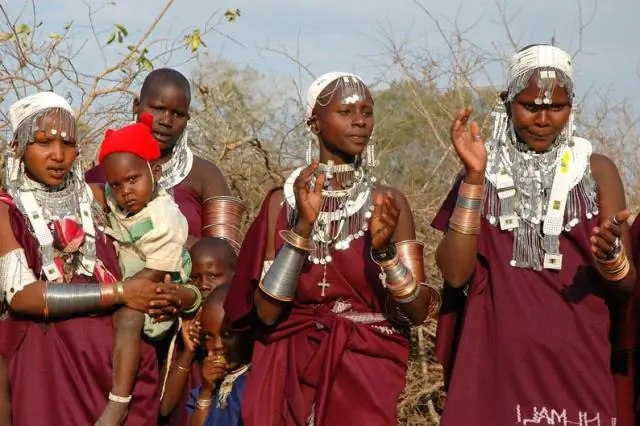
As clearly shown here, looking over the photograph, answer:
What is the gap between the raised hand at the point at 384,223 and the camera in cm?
480

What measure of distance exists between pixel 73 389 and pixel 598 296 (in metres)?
2.28

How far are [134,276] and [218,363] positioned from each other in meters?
0.65

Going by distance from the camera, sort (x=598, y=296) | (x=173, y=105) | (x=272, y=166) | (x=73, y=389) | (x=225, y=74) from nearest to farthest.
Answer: (x=598, y=296)
(x=73, y=389)
(x=173, y=105)
(x=272, y=166)
(x=225, y=74)

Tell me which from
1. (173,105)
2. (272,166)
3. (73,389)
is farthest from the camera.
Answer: (272,166)

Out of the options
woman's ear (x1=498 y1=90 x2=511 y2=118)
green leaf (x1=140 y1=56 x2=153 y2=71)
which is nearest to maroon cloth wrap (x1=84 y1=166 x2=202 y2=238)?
green leaf (x1=140 y1=56 x2=153 y2=71)

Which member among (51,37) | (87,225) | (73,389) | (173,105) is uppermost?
(51,37)

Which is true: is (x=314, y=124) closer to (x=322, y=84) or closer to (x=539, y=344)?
(x=322, y=84)

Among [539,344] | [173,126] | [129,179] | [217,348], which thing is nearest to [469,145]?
[539,344]

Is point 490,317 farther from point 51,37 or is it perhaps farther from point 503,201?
point 51,37

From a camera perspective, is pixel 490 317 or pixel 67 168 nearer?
pixel 490 317

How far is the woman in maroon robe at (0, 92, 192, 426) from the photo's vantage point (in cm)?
514

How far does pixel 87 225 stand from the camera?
17.5 ft

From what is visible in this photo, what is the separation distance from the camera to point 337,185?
5.32 metres

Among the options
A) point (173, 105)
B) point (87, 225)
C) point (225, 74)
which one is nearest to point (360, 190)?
point (87, 225)
